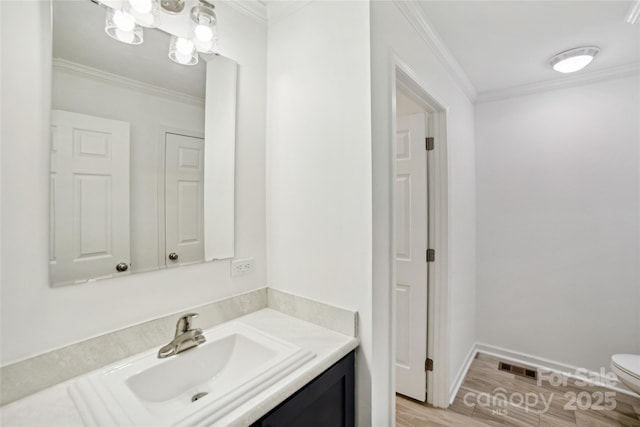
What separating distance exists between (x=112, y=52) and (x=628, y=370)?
3093 millimetres

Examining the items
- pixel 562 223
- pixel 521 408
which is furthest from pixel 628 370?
pixel 562 223

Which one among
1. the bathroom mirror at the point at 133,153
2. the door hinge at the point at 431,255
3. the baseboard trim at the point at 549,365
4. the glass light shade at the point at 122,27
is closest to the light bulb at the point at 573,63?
the door hinge at the point at 431,255

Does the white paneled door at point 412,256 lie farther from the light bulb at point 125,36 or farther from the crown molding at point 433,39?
the light bulb at point 125,36

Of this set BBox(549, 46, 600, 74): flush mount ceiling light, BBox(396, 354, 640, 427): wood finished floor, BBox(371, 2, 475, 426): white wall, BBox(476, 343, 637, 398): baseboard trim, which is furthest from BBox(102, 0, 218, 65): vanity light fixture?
BBox(476, 343, 637, 398): baseboard trim

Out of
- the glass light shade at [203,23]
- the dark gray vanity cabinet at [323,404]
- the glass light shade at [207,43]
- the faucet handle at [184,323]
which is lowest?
the dark gray vanity cabinet at [323,404]

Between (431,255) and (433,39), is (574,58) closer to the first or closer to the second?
(433,39)

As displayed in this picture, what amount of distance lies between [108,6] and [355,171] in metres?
1.08

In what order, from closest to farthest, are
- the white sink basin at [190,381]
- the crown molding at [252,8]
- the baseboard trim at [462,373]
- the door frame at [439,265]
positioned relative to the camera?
the white sink basin at [190,381], the crown molding at [252,8], the door frame at [439,265], the baseboard trim at [462,373]

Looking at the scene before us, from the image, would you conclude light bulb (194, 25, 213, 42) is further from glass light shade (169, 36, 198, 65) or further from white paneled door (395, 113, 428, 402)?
white paneled door (395, 113, 428, 402)

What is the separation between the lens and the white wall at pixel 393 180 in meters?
1.22

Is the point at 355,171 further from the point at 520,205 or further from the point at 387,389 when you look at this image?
the point at 520,205

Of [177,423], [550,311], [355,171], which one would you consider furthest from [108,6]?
[550,311]

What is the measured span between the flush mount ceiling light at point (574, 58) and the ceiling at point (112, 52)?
2292mm

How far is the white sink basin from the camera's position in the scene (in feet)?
2.46
